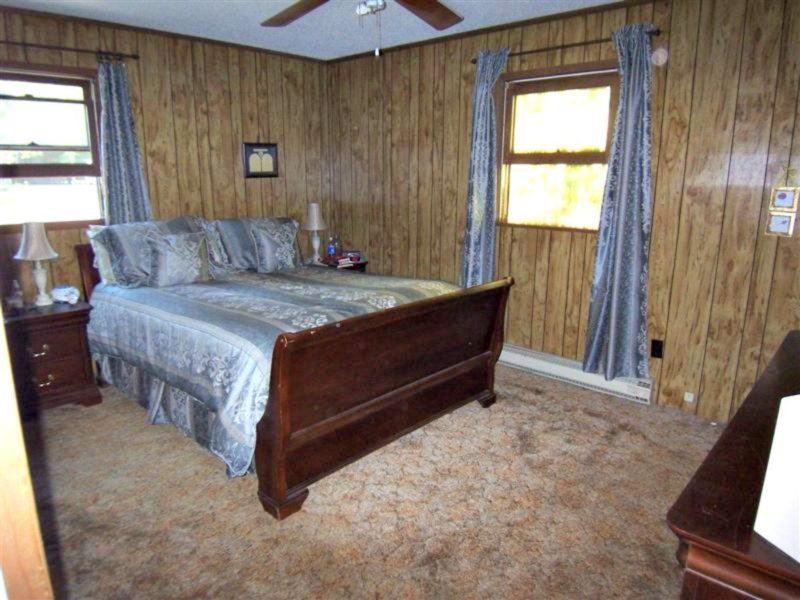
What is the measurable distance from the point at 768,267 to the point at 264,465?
9.40ft

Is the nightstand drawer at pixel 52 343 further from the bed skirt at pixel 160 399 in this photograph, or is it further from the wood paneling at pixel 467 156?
the wood paneling at pixel 467 156

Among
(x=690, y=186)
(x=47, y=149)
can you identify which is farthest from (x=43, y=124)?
(x=690, y=186)

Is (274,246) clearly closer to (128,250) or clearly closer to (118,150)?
(128,250)

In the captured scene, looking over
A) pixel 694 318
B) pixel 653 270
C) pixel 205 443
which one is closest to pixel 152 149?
pixel 205 443

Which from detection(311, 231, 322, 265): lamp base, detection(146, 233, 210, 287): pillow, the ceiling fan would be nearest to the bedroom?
detection(311, 231, 322, 265): lamp base

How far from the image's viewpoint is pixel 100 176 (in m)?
3.86

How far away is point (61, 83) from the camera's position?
3670 millimetres

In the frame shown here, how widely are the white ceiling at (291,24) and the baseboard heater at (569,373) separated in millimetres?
2351

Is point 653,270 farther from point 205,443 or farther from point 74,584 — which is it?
point 74,584

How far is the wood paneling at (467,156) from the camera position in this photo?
9.87 ft

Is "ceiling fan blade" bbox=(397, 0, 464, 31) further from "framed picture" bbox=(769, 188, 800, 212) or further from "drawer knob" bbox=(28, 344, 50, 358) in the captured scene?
"drawer knob" bbox=(28, 344, 50, 358)

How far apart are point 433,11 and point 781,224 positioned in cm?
215

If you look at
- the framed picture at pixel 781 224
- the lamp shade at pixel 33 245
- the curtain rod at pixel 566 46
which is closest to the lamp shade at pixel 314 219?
the curtain rod at pixel 566 46

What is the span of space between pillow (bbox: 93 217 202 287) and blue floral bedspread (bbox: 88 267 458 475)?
0.35ft
